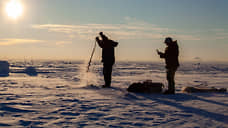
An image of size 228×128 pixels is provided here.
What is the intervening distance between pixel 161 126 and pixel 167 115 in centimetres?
73

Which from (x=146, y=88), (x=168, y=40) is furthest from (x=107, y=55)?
(x=168, y=40)

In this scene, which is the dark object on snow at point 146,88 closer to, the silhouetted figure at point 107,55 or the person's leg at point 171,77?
the person's leg at point 171,77

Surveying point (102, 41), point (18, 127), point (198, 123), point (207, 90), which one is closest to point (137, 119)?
point (198, 123)

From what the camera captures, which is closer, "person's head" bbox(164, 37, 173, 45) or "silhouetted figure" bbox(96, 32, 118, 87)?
"person's head" bbox(164, 37, 173, 45)

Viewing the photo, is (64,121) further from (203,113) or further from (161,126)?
(203,113)

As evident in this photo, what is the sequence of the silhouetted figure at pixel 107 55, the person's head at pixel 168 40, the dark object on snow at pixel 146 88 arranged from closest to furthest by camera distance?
the person's head at pixel 168 40 < the dark object on snow at pixel 146 88 < the silhouetted figure at pixel 107 55

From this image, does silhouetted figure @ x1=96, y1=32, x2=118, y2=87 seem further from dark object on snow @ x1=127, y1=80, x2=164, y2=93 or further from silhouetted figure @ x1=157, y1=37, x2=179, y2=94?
silhouetted figure @ x1=157, y1=37, x2=179, y2=94

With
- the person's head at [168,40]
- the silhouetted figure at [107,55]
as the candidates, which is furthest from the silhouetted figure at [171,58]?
the silhouetted figure at [107,55]

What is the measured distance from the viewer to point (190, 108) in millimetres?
4906

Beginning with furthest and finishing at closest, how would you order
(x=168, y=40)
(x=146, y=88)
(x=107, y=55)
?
(x=107, y=55) < (x=146, y=88) < (x=168, y=40)

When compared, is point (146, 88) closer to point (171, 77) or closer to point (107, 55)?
point (171, 77)

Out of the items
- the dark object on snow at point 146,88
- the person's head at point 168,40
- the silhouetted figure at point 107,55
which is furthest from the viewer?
the silhouetted figure at point 107,55

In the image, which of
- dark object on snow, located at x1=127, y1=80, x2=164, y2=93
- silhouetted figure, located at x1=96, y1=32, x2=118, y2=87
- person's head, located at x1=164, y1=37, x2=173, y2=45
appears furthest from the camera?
silhouetted figure, located at x1=96, y1=32, x2=118, y2=87

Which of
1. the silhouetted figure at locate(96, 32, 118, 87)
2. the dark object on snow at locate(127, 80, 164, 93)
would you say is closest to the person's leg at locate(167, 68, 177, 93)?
the dark object on snow at locate(127, 80, 164, 93)
